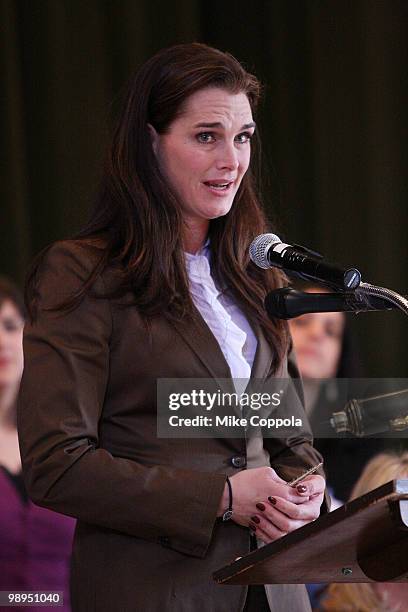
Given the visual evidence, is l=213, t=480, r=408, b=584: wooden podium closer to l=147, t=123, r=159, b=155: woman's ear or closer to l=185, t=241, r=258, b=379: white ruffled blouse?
l=185, t=241, r=258, b=379: white ruffled blouse

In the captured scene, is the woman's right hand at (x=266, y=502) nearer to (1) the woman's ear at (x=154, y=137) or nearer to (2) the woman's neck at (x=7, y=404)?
(1) the woman's ear at (x=154, y=137)

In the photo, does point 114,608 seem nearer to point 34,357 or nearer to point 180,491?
point 180,491

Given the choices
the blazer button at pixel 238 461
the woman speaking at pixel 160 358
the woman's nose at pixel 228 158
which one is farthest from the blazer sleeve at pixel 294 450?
the woman's nose at pixel 228 158

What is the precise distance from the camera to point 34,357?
63.4 inches

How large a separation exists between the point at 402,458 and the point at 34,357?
1489mm

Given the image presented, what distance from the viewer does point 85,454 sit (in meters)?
1.54

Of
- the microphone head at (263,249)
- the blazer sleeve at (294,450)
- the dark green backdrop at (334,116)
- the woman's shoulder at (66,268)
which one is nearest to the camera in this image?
the microphone head at (263,249)

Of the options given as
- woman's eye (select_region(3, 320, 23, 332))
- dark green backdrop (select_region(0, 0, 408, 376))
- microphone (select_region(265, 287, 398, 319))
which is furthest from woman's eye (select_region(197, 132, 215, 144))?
dark green backdrop (select_region(0, 0, 408, 376))

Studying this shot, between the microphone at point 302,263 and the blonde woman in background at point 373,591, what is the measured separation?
1517 millimetres

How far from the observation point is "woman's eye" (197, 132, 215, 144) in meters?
1.78

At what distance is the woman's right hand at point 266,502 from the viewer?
1.54m

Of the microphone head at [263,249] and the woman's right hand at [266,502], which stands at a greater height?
the microphone head at [263,249]

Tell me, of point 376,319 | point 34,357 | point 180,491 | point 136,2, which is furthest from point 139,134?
point 376,319

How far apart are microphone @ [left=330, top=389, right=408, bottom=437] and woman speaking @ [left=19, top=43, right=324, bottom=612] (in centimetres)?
71
